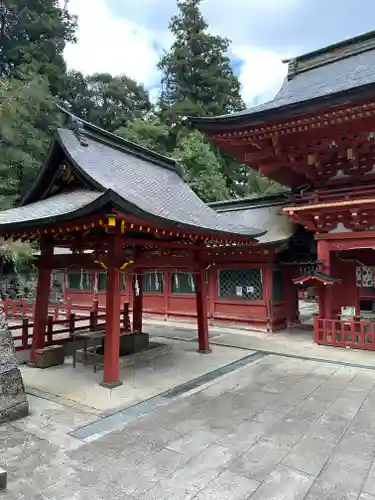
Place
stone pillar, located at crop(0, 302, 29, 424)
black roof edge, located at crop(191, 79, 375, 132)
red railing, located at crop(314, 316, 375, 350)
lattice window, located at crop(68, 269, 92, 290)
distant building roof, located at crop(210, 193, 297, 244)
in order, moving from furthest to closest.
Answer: lattice window, located at crop(68, 269, 92, 290) → distant building roof, located at crop(210, 193, 297, 244) → red railing, located at crop(314, 316, 375, 350) → black roof edge, located at crop(191, 79, 375, 132) → stone pillar, located at crop(0, 302, 29, 424)

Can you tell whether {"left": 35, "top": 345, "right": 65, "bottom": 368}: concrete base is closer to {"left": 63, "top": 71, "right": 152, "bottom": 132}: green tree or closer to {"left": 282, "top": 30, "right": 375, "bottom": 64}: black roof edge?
{"left": 282, "top": 30, "right": 375, "bottom": 64}: black roof edge

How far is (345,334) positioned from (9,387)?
26.3ft

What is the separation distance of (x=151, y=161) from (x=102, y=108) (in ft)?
93.7

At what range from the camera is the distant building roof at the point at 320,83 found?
7.56m

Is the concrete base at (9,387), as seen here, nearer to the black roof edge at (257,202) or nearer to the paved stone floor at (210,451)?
the paved stone floor at (210,451)

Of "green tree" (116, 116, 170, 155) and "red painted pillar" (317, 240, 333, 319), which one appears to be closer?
"red painted pillar" (317, 240, 333, 319)

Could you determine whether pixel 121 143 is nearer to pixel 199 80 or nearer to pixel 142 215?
pixel 142 215

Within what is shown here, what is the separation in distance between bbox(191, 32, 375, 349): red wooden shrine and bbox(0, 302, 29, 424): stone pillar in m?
6.95

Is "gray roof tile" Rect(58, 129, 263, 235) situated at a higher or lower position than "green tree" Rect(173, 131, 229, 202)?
lower

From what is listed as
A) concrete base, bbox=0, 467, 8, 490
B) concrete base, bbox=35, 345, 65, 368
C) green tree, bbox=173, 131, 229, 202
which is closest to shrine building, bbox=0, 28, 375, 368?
concrete base, bbox=35, 345, 65, 368

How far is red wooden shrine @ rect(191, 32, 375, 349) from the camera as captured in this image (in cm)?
794

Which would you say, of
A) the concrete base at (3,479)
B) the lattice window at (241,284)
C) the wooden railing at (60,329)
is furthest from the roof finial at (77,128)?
the lattice window at (241,284)

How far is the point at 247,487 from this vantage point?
305 centimetres

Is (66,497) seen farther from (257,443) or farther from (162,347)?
(162,347)
